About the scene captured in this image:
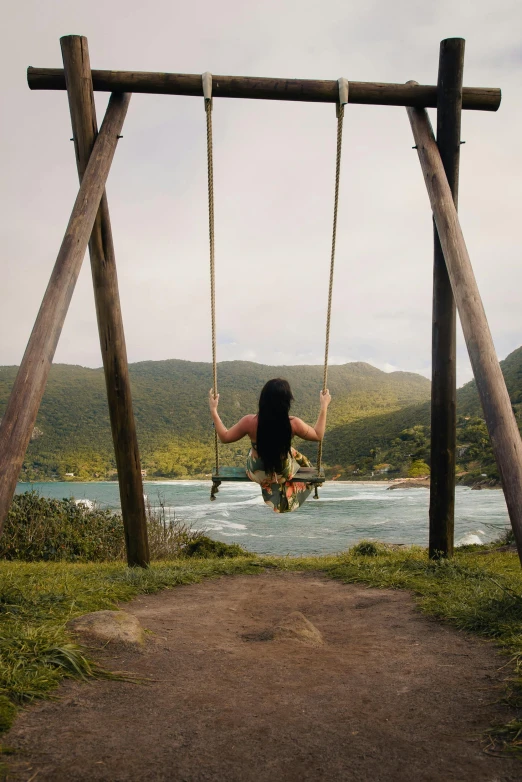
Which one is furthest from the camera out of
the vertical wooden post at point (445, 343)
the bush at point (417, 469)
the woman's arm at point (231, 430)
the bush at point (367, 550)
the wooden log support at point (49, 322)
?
the bush at point (417, 469)

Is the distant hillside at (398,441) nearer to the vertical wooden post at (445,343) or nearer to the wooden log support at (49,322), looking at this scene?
the vertical wooden post at (445,343)

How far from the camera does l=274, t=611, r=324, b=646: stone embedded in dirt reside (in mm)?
4020

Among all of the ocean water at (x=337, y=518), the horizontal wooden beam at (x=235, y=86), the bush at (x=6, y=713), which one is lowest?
the ocean water at (x=337, y=518)

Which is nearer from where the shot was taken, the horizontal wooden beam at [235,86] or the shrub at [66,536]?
the horizontal wooden beam at [235,86]

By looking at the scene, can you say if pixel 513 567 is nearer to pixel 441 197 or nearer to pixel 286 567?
pixel 286 567

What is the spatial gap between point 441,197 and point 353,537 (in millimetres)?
18755

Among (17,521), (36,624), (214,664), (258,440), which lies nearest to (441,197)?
(258,440)

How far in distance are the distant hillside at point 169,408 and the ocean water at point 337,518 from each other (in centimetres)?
232

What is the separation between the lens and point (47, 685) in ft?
9.82

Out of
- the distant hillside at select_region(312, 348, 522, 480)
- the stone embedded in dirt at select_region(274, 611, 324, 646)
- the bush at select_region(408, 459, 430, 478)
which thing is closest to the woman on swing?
the stone embedded in dirt at select_region(274, 611, 324, 646)

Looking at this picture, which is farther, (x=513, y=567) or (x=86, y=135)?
(x=513, y=567)

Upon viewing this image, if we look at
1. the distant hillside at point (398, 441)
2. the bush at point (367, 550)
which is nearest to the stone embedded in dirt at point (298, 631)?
the bush at point (367, 550)

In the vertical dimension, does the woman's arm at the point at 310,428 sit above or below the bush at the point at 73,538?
above

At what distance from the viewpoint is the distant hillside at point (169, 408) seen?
3881 centimetres
